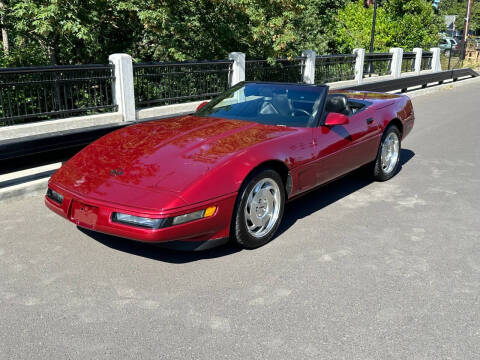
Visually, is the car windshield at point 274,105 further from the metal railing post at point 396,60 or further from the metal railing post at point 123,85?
the metal railing post at point 396,60

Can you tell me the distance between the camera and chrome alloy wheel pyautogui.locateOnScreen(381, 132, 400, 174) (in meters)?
6.34

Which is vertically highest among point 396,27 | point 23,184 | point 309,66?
point 396,27

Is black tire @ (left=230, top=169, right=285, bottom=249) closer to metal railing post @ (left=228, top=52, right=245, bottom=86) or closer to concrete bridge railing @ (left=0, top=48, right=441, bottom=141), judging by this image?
concrete bridge railing @ (left=0, top=48, right=441, bottom=141)

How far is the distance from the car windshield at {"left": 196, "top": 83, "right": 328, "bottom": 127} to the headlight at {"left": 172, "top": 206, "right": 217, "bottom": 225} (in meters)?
1.56

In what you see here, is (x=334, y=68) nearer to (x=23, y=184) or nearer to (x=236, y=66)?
(x=236, y=66)

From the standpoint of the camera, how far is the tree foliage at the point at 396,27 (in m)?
25.1

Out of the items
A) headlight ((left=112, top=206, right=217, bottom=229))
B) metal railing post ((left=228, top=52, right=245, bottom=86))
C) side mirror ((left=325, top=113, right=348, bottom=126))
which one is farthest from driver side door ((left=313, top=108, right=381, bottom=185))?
metal railing post ((left=228, top=52, right=245, bottom=86))

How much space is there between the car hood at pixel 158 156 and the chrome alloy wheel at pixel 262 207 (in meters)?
0.39

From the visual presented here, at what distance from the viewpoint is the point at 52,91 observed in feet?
27.2

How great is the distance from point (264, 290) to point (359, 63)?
15199 millimetres

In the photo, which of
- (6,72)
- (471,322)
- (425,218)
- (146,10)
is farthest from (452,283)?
(146,10)

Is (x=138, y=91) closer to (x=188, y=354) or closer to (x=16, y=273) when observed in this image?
(x=16, y=273)

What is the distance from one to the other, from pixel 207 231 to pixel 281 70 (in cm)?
1105

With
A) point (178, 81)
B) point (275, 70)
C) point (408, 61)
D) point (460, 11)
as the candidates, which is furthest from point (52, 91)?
point (460, 11)
